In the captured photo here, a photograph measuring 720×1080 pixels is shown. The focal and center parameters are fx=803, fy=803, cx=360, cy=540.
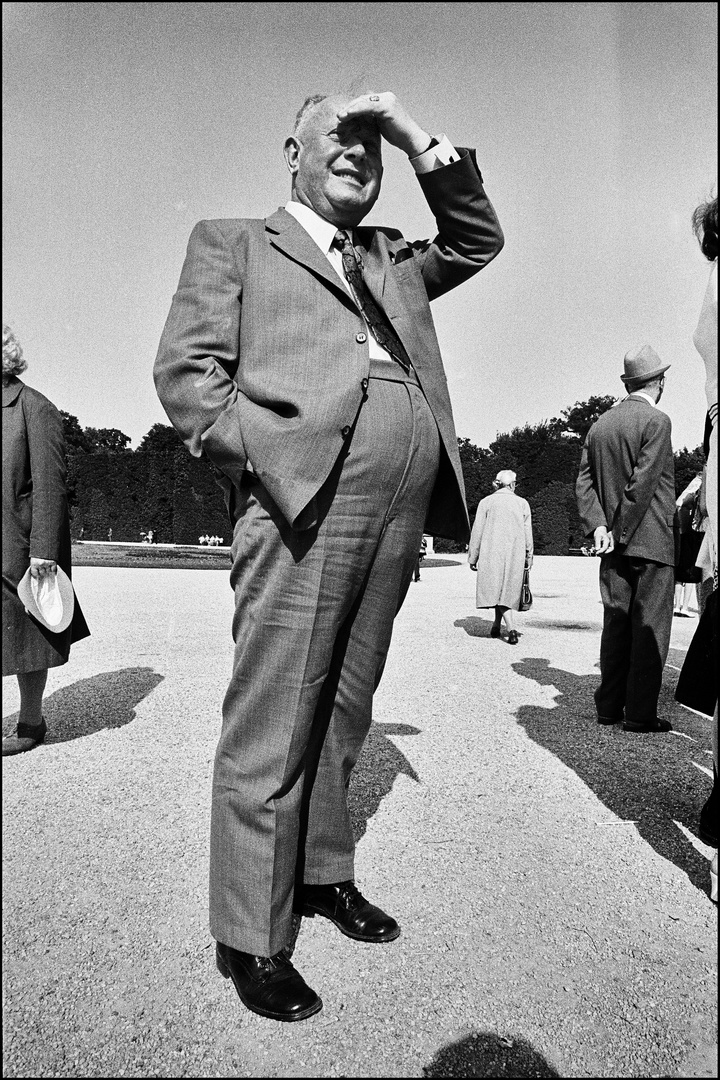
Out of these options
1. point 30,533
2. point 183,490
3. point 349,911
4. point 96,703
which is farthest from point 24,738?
point 183,490

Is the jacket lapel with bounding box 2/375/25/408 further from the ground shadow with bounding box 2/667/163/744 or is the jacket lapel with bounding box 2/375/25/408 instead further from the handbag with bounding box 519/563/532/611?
the handbag with bounding box 519/563/532/611

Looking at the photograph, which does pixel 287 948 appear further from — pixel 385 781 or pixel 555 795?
pixel 555 795

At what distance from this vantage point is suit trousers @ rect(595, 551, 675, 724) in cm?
457

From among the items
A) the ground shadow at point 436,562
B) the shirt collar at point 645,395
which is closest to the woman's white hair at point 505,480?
the shirt collar at point 645,395

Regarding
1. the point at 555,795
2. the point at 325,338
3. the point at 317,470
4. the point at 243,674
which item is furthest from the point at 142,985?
the point at 555,795

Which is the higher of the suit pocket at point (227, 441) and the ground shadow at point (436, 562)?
the suit pocket at point (227, 441)

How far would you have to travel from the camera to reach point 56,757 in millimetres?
3467

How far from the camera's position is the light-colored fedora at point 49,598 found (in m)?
3.40

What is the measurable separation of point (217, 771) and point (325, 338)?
1145mm

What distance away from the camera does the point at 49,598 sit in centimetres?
364

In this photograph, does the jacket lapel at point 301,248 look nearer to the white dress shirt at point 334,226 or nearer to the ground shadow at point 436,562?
the white dress shirt at point 334,226

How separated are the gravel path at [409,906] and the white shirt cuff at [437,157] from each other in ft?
6.92

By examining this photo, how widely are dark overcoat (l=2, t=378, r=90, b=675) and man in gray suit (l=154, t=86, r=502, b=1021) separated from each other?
135cm

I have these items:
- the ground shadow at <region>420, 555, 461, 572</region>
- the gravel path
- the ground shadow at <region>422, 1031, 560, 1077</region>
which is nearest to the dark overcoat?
the gravel path
